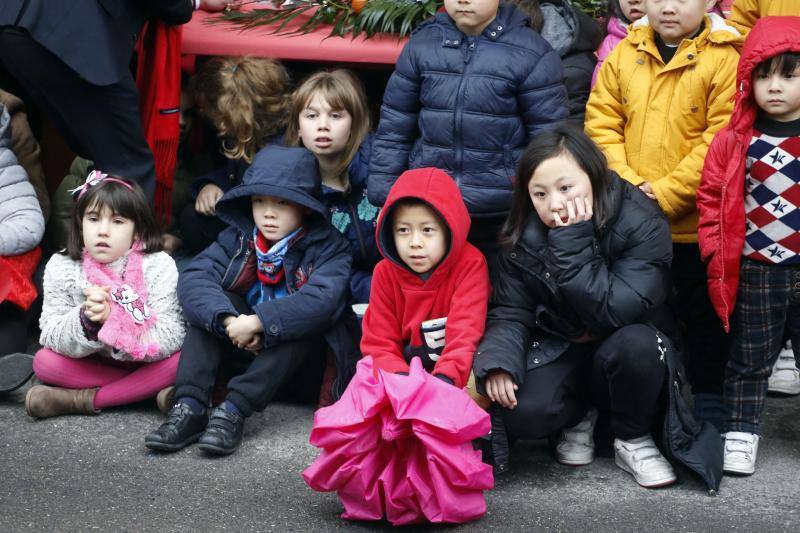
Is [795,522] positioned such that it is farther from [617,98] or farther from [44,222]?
[44,222]

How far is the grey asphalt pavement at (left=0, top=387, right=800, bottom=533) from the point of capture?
11.7 feet

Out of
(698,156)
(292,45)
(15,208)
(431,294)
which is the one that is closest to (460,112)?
(431,294)

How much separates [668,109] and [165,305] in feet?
6.65

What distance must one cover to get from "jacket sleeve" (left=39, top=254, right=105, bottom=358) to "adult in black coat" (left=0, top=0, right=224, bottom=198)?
1.84 ft

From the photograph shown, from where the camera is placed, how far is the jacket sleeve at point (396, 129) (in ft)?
14.8

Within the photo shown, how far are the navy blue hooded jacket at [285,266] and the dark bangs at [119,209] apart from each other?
22 centimetres

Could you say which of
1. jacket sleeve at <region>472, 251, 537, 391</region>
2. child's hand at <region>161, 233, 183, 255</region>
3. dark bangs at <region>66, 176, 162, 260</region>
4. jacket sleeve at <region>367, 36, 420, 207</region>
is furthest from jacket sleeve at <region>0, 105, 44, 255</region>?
jacket sleeve at <region>472, 251, 537, 391</region>

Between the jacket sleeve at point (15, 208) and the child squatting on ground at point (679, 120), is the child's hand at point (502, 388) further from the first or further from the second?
the jacket sleeve at point (15, 208)

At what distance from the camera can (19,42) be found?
4.70 meters

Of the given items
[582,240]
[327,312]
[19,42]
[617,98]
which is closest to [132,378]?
[327,312]

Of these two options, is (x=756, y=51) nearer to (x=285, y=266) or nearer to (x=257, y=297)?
(x=285, y=266)

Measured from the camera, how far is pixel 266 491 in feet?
12.5

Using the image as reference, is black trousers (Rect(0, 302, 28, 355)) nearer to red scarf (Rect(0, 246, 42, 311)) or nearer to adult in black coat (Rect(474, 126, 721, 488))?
red scarf (Rect(0, 246, 42, 311))

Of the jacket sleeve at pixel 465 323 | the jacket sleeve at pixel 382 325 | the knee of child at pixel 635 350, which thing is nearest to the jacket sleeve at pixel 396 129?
the jacket sleeve at pixel 382 325
